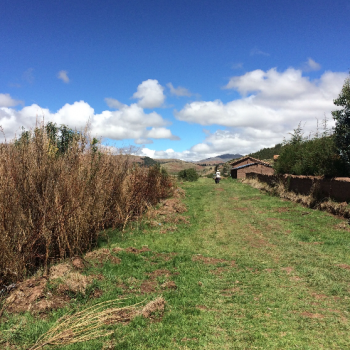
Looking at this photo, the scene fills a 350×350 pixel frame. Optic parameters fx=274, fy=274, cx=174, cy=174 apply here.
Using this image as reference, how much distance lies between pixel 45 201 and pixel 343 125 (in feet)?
39.1

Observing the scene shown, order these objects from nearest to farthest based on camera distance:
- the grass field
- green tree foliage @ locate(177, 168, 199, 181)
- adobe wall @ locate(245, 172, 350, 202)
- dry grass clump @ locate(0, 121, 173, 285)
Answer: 1. the grass field
2. dry grass clump @ locate(0, 121, 173, 285)
3. adobe wall @ locate(245, 172, 350, 202)
4. green tree foliage @ locate(177, 168, 199, 181)

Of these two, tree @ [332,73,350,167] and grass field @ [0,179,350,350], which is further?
tree @ [332,73,350,167]

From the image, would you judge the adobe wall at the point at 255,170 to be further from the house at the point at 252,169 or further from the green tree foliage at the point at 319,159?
the green tree foliage at the point at 319,159

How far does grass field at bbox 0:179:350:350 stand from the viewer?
11.7 feet

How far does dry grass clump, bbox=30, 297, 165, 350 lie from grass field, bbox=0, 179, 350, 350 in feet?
0.38

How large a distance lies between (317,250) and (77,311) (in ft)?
19.3

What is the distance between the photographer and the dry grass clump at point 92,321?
340cm

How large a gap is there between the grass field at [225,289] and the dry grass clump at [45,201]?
105cm

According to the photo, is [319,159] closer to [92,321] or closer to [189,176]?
[92,321]

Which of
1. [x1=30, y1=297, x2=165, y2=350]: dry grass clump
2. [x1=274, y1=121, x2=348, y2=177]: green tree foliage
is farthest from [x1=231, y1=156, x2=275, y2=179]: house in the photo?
[x1=30, y1=297, x2=165, y2=350]: dry grass clump

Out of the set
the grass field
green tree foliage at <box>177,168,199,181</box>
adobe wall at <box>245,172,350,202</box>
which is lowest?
the grass field

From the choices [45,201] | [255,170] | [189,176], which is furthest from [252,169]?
[45,201]

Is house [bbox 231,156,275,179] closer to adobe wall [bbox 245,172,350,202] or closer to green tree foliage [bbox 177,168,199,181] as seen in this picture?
green tree foliage [bbox 177,168,199,181]


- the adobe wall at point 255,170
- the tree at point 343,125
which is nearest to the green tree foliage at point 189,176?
the adobe wall at point 255,170
